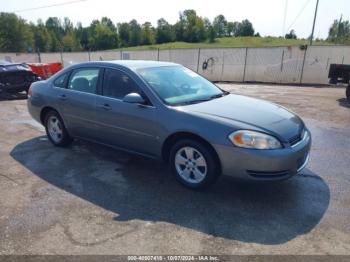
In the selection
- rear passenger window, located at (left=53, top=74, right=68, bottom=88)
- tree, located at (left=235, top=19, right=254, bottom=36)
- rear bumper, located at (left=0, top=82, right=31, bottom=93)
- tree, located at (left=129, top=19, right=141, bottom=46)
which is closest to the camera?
rear passenger window, located at (left=53, top=74, right=68, bottom=88)

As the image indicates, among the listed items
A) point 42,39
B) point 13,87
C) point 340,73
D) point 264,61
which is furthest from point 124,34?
point 340,73

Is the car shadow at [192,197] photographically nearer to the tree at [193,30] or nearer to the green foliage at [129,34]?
the green foliage at [129,34]

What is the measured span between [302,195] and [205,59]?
55.1 feet

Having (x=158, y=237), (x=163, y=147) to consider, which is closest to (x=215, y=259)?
(x=158, y=237)

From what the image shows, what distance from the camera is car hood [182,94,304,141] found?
→ 3779mm

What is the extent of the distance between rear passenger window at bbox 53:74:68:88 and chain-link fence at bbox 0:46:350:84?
14.5 metres

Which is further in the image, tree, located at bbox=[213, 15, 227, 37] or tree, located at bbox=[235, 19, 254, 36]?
tree, located at bbox=[213, 15, 227, 37]

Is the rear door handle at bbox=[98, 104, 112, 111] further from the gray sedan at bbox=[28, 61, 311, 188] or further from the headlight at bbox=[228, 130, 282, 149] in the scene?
the headlight at bbox=[228, 130, 282, 149]

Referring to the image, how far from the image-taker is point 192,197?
3.94 m

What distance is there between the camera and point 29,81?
11773mm

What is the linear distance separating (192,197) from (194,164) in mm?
392

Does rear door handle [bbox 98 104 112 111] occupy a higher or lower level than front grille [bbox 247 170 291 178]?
higher

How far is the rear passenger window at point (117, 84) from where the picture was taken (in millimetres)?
4546

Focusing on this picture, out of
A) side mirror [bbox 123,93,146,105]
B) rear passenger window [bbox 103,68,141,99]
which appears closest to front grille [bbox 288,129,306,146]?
side mirror [bbox 123,93,146,105]
